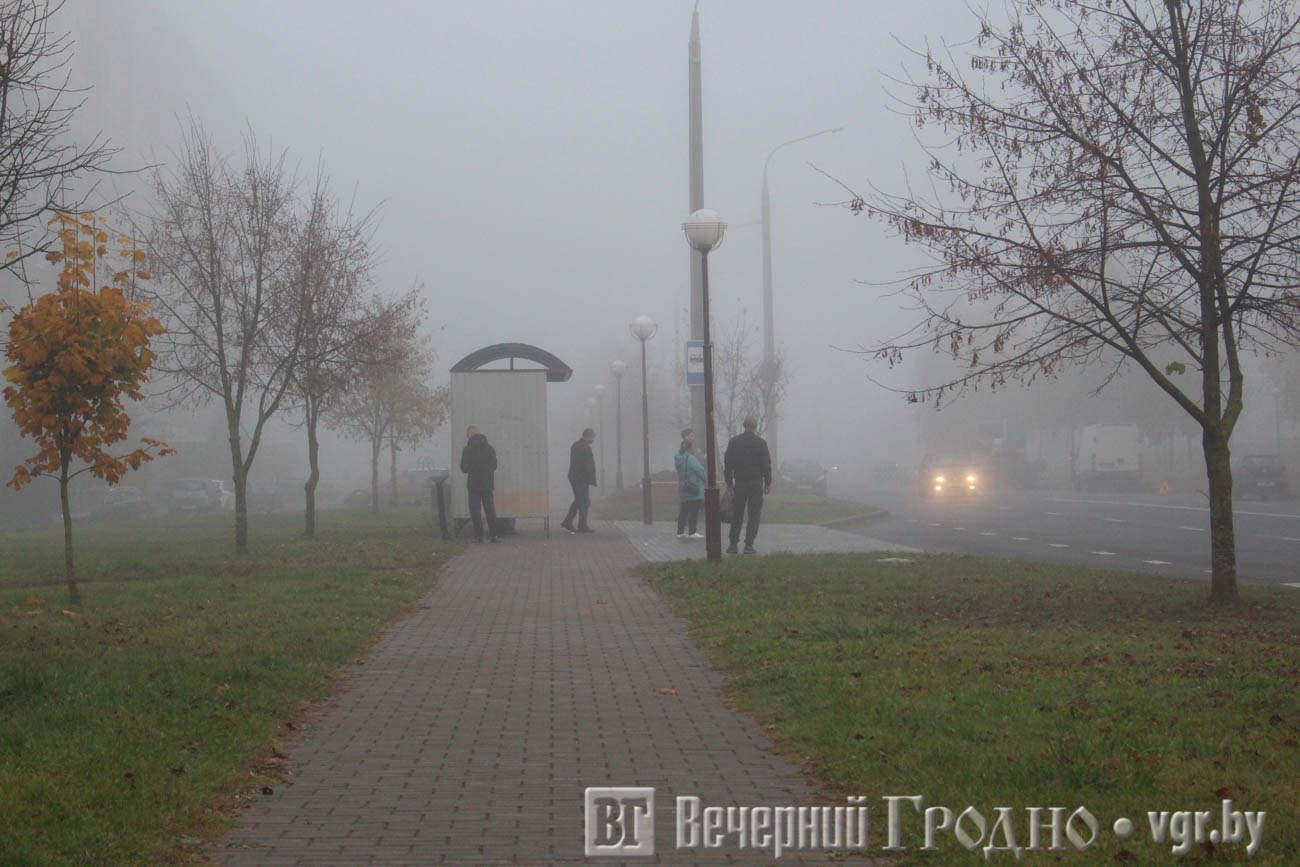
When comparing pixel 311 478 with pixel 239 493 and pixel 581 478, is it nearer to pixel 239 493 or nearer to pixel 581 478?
pixel 239 493

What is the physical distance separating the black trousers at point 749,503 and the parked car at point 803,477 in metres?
31.4

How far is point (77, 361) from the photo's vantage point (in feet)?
38.9

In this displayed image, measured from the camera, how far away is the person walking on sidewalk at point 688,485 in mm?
21375

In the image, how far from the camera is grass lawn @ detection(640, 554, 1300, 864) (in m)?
5.16

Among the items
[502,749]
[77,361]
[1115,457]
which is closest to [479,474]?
[77,361]

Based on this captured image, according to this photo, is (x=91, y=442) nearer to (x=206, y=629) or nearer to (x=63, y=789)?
(x=206, y=629)

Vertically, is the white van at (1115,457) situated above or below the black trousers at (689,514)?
above

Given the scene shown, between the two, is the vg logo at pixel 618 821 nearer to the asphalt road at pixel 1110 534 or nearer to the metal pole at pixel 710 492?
the asphalt road at pixel 1110 534

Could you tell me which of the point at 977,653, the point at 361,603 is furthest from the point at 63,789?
the point at 361,603

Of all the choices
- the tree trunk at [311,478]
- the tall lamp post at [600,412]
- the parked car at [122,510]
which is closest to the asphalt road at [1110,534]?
the tree trunk at [311,478]

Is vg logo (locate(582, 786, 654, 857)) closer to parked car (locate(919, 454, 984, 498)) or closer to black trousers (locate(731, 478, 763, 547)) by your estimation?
black trousers (locate(731, 478, 763, 547))

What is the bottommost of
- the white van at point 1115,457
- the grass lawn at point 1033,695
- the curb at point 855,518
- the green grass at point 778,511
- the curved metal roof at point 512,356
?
the grass lawn at point 1033,695

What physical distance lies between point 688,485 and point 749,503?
3.14m

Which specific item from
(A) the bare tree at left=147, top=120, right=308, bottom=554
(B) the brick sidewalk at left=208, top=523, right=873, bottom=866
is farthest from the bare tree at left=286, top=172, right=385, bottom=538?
(B) the brick sidewalk at left=208, top=523, right=873, bottom=866
